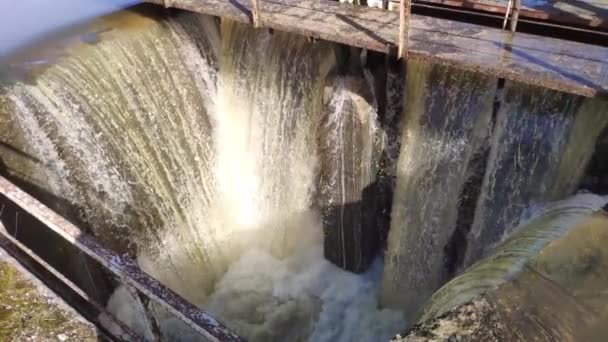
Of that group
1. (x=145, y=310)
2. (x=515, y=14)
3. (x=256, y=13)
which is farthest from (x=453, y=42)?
(x=145, y=310)

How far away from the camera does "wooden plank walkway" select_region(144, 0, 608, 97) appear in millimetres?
4094

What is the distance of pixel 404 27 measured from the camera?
4414mm

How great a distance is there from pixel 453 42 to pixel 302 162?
7.55 ft

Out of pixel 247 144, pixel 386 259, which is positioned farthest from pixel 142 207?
pixel 386 259

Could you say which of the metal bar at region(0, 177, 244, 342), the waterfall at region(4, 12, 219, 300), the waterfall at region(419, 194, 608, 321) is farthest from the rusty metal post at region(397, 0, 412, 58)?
the metal bar at region(0, 177, 244, 342)

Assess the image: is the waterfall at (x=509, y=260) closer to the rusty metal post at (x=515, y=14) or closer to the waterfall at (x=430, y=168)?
the waterfall at (x=430, y=168)

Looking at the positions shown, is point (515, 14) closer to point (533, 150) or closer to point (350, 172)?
point (533, 150)

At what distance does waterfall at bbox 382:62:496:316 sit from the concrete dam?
19mm

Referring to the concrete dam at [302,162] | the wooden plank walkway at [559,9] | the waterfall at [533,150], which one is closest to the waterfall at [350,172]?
the concrete dam at [302,162]

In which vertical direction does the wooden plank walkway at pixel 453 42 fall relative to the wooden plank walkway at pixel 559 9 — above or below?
below

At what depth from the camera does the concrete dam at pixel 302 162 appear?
13.9 ft

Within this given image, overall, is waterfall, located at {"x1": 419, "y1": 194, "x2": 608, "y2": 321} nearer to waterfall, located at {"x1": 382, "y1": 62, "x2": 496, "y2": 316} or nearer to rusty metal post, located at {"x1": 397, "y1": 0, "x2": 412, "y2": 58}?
waterfall, located at {"x1": 382, "y1": 62, "x2": 496, "y2": 316}

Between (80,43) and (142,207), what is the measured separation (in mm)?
1976

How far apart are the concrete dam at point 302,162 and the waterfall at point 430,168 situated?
0.02 meters
